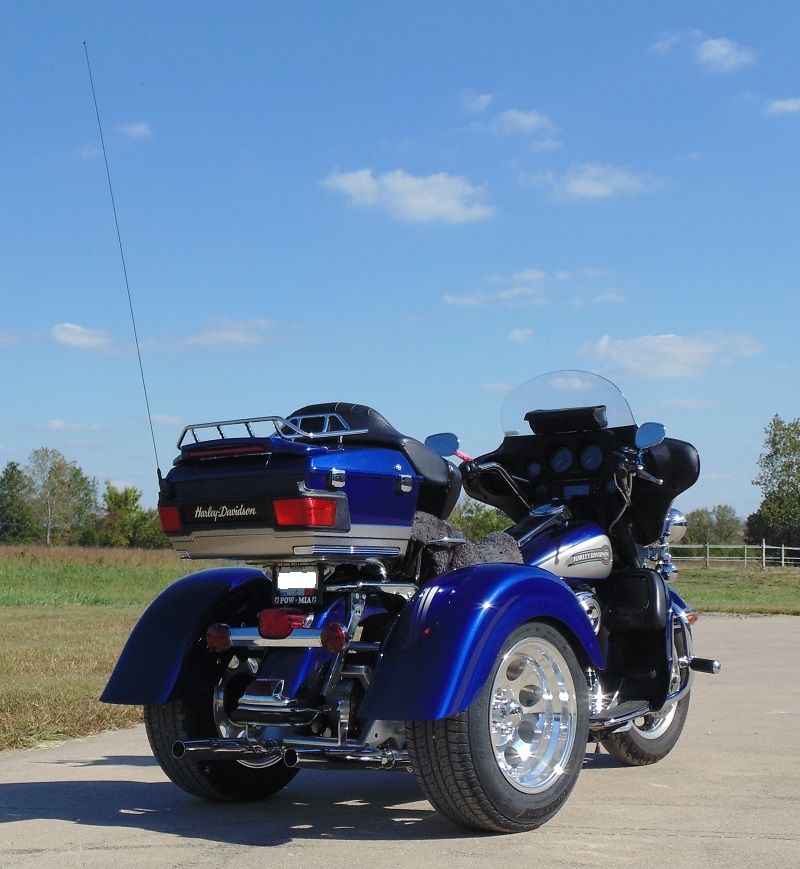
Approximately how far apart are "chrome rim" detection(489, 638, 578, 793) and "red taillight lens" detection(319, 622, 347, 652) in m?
0.61

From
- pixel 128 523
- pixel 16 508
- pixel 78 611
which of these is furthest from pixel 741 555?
pixel 16 508

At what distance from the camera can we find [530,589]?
479 centimetres

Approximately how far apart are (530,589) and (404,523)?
586 mm

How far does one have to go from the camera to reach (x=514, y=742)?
4.76 metres

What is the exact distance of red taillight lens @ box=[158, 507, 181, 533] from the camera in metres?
4.87

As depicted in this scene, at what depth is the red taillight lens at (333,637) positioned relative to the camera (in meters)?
4.56

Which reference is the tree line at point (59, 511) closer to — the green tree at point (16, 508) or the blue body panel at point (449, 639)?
the green tree at point (16, 508)

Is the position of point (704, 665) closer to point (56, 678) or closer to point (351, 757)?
point (351, 757)

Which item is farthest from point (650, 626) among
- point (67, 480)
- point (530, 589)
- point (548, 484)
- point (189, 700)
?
point (67, 480)

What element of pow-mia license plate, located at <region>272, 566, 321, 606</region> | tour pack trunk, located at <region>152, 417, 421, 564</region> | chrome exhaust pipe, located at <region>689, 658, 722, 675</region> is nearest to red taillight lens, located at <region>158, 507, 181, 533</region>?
tour pack trunk, located at <region>152, 417, 421, 564</region>

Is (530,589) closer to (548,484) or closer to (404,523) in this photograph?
(404,523)

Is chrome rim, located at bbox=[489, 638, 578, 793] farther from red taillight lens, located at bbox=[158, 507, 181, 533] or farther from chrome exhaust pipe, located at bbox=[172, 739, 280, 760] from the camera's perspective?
red taillight lens, located at bbox=[158, 507, 181, 533]

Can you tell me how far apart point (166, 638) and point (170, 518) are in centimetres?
64

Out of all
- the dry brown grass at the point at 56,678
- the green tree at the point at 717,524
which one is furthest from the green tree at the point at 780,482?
the dry brown grass at the point at 56,678
